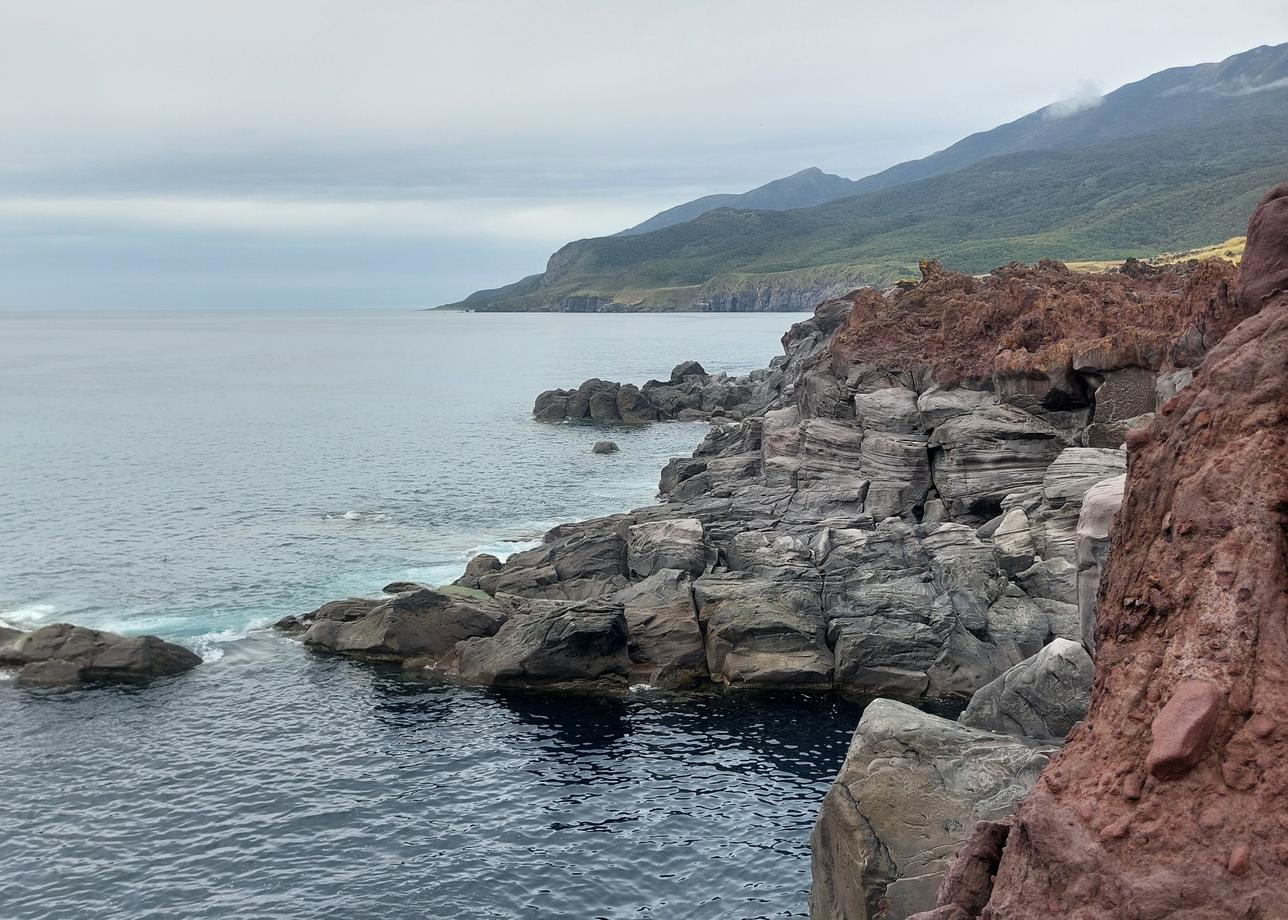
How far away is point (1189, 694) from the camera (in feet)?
43.2

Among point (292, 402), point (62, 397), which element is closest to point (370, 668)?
point (292, 402)

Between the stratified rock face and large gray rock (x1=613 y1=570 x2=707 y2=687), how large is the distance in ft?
74.3

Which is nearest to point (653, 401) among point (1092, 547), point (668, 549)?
point (668, 549)

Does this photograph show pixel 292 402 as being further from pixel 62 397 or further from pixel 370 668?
pixel 370 668

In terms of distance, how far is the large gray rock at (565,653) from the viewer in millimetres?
49250

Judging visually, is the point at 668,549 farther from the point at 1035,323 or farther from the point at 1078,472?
the point at 1035,323

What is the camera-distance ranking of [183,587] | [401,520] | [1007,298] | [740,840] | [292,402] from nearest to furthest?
1. [740,840]
2. [183,587]
3. [1007,298]
4. [401,520]
5. [292,402]

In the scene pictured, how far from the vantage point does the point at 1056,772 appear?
14.4 m

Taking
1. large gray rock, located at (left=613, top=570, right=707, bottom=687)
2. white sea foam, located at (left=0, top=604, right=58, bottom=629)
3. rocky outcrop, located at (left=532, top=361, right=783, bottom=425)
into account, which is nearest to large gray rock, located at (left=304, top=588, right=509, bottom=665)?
large gray rock, located at (left=613, top=570, right=707, bottom=687)

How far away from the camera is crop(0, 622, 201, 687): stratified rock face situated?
50.9 metres

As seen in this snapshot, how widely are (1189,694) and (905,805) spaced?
12.0 metres

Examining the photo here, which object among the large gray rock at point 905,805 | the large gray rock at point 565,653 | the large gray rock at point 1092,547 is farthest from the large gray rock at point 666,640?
the large gray rock at point 1092,547

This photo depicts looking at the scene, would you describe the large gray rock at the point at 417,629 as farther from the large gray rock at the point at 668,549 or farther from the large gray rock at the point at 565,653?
the large gray rock at the point at 668,549

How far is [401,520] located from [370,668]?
116 feet
